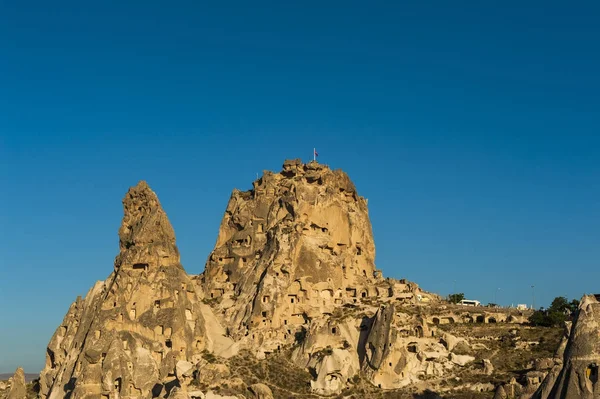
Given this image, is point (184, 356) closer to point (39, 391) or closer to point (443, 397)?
point (39, 391)

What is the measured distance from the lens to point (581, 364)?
116ft

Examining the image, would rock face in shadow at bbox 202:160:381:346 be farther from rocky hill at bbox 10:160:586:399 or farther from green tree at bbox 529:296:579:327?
green tree at bbox 529:296:579:327

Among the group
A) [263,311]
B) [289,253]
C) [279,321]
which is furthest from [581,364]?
[289,253]

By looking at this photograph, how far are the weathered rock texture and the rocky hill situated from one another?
181 millimetres

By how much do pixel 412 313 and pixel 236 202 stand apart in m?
36.0

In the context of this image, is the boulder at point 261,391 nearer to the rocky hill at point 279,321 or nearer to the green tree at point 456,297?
the rocky hill at point 279,321

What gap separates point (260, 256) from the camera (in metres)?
120

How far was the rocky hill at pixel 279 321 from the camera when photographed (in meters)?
93.9

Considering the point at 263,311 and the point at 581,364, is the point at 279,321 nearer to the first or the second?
the point at 263,311

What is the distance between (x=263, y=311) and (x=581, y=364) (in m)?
75.9

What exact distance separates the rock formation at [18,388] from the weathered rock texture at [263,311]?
4.14 meters

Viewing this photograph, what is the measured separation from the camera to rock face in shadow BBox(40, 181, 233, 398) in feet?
310

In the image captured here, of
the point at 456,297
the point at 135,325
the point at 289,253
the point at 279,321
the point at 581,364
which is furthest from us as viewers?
the point at 456,297

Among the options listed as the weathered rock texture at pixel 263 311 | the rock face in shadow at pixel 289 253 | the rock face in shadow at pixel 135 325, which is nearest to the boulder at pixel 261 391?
the weathered rock texture at pixel 263 311
